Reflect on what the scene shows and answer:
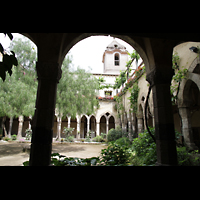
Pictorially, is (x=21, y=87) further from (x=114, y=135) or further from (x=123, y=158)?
(x=114, y=135)

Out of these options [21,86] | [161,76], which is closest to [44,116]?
[161,76]

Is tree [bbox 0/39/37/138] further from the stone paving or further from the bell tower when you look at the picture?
the bell tower

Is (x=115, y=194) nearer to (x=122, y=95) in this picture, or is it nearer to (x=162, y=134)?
(x=162, y=134)

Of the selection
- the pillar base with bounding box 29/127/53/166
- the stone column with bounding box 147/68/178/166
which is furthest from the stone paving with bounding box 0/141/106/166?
the stone column with bounding box 147/68/178/166

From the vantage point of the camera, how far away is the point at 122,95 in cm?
1520

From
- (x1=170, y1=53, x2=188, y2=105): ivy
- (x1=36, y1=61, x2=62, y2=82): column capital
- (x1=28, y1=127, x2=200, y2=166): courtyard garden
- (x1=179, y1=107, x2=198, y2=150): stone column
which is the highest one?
(x1=170, y1=53, x2=188, y2=105): ivy

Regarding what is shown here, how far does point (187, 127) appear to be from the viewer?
571 centimetres

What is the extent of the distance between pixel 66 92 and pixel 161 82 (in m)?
7.32

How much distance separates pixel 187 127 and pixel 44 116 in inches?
210

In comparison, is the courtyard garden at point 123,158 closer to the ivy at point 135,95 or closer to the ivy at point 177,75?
the ivy at point 177,75

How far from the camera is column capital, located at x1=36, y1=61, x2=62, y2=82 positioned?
3057mm

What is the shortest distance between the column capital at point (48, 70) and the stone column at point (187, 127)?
5141 millimetres
